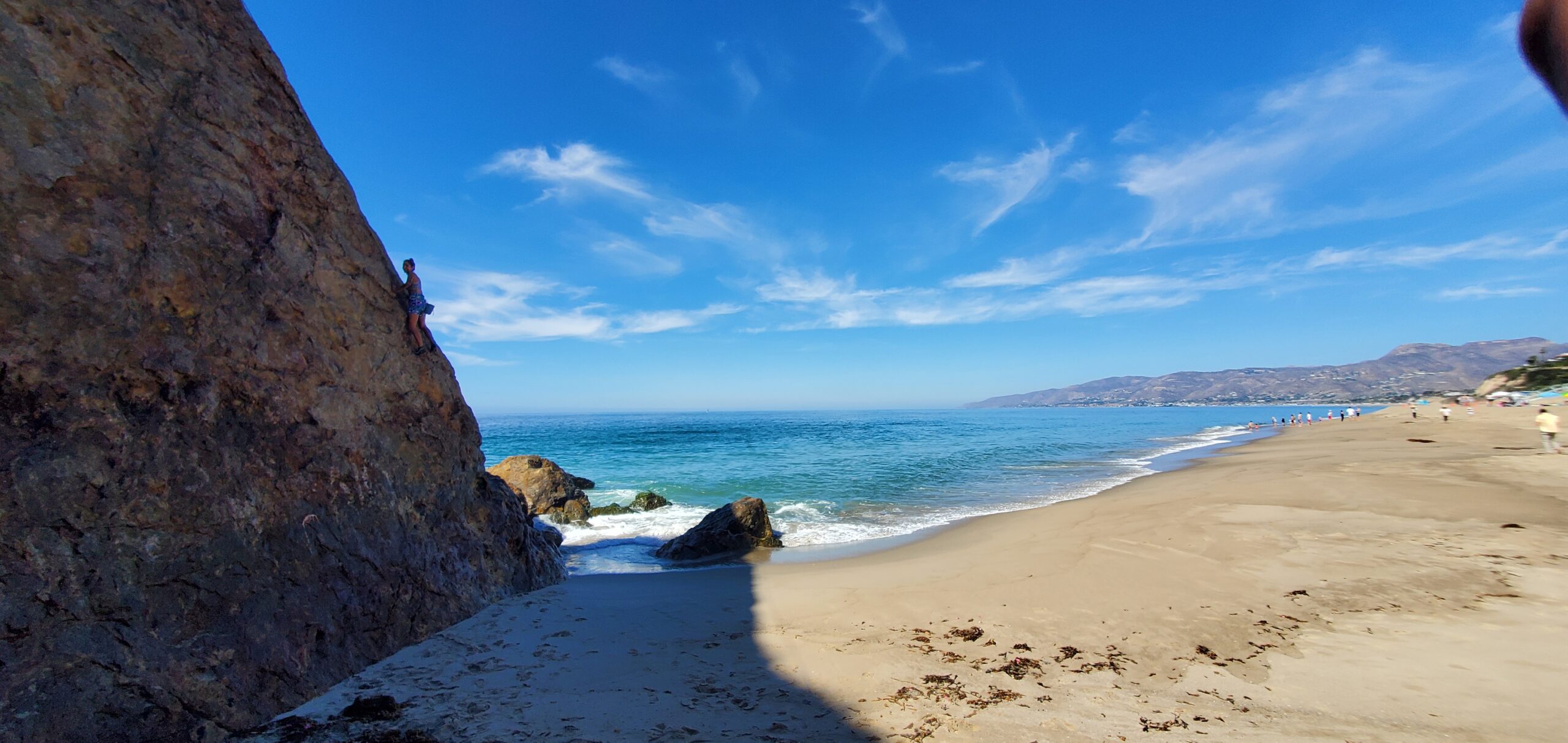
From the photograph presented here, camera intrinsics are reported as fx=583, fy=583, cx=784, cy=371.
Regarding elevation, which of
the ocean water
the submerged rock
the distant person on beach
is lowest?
the ocean water

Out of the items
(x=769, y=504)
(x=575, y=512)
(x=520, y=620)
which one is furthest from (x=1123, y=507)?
(x=575, y=512)

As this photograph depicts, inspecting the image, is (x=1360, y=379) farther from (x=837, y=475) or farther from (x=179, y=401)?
(x=179, y=401)

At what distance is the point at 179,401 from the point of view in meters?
4.44

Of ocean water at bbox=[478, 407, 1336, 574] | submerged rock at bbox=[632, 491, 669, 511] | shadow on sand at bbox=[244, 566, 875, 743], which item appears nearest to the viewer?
shadow on sand at bbox=[244, 566, 875, 743]

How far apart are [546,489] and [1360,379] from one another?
673 feet

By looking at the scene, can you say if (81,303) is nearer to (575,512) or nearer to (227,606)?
(227,606)

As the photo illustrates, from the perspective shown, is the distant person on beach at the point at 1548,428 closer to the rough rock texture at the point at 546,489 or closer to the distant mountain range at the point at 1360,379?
the rough rock texture at the point at 546,489

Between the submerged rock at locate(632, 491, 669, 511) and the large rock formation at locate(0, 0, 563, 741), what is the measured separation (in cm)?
975

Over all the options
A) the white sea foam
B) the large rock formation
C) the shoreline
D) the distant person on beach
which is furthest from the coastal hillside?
the large rock formation

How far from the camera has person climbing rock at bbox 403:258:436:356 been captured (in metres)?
6.74

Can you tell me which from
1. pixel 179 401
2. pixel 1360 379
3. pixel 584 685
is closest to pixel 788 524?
pixel 584 685

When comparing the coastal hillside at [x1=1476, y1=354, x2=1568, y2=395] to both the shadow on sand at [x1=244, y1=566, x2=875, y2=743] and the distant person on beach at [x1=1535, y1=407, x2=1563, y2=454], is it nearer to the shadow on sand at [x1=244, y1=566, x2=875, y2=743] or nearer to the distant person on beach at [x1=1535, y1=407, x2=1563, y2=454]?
the distant person on beach at [x1=1535, y1=407, x2=1563, y2=454]

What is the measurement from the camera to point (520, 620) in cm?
637

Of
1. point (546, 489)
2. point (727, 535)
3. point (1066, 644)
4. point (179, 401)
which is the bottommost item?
point (727, 535)
